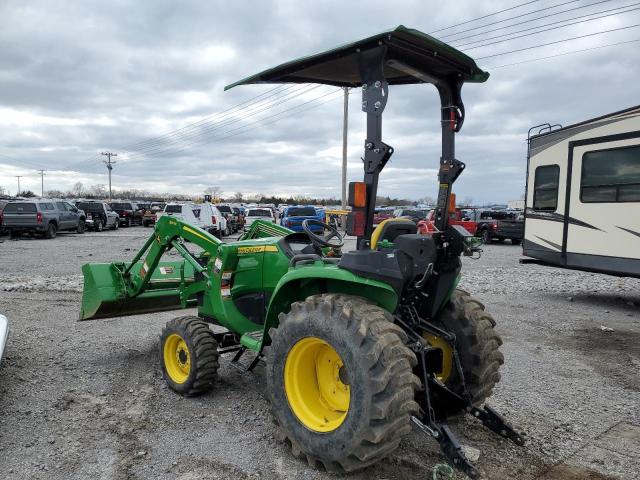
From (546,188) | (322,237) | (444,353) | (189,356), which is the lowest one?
(189,356)

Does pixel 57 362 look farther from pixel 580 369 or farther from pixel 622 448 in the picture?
pixel 580 369

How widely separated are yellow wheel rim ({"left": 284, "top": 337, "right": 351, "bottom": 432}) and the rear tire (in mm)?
22193

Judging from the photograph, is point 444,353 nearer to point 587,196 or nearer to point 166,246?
point 166,246

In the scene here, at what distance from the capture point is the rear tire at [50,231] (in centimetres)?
2231

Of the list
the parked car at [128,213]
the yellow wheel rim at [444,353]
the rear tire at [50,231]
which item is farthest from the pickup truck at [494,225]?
the parked car at [128,213]

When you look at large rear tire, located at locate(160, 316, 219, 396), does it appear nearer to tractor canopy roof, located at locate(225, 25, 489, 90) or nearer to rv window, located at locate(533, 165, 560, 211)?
tractor canopy roof, located at locate(225, 25, 489, 90)

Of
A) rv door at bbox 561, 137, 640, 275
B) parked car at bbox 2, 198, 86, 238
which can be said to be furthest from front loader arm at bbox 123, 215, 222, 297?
parked car at bbox 2, 198, 86, 238

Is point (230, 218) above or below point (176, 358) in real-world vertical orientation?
above

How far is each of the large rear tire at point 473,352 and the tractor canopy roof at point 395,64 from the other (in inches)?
70.8

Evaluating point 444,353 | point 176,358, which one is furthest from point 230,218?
point 444,353

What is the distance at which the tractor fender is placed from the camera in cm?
333

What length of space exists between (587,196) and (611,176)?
0.56m

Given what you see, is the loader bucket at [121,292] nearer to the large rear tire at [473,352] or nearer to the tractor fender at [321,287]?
the tractor fender at [321,287]

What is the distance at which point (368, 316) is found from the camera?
307 cm
